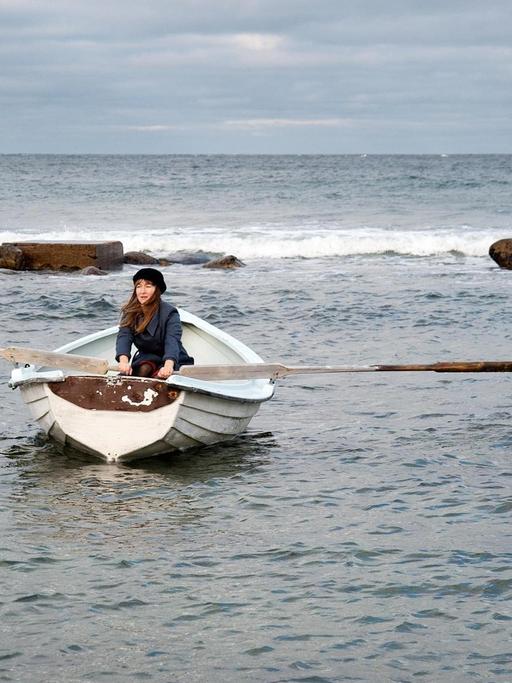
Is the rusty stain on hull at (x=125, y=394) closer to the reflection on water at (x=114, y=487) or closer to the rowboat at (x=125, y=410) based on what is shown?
the rowboat at (x=125, y=410)

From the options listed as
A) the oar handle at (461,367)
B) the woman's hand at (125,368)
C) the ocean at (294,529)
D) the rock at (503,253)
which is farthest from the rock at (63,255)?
the woman's hand at (125,368)

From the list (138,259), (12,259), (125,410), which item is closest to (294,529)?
(125,410)

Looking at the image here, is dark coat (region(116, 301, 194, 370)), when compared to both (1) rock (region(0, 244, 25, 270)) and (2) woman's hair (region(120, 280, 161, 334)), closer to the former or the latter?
(2) woman's hair (region(120, 280, 161, 334))

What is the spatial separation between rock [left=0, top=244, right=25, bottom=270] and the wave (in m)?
5.86

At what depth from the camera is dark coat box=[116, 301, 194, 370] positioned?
9.23 m

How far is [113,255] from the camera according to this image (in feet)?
79.7

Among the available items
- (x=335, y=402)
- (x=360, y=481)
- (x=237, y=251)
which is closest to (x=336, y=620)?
(x=360, y=481)

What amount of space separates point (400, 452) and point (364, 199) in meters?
41.8

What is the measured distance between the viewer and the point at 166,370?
8.89 metres

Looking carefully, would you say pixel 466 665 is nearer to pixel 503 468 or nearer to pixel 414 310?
pixel 503 468

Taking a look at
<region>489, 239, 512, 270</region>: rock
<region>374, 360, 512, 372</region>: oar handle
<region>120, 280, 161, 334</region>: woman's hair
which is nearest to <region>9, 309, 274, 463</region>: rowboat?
<region>120, 280, 161, 334</region>: woman's hair

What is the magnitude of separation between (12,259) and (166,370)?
1537 cm

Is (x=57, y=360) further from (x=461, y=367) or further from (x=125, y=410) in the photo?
(x=461, y=367)

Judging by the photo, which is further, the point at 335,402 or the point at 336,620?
the point at 335,402
